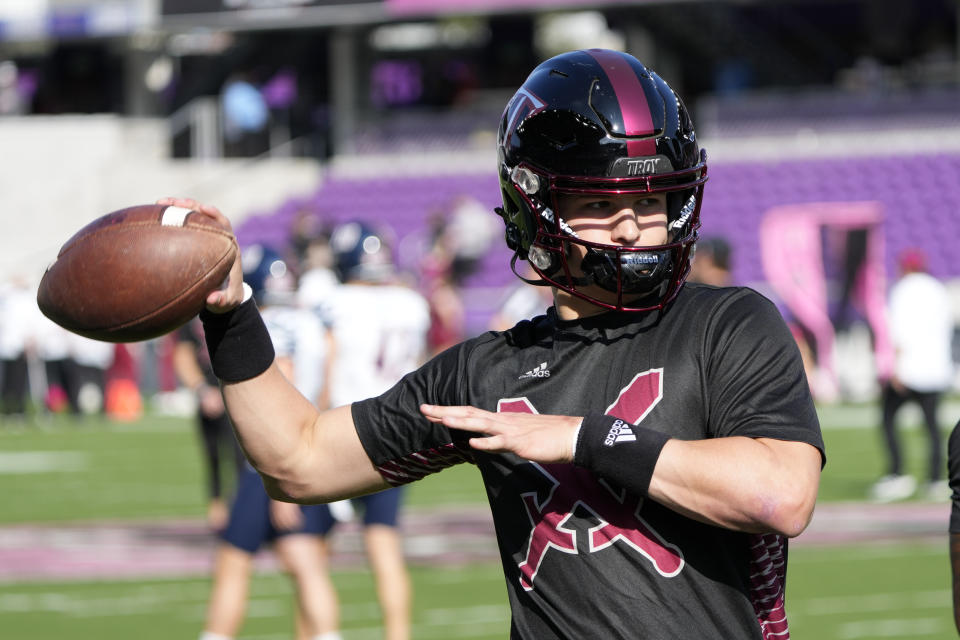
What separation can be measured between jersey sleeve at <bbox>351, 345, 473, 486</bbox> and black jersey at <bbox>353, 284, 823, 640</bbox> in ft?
0.37

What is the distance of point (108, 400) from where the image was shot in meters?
21.9

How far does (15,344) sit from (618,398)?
19.4m

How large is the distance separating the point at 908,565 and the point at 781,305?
40.9 feet

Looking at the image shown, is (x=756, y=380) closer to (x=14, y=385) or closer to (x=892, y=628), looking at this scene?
(x=892, y=628)

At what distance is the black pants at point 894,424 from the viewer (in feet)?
38.8

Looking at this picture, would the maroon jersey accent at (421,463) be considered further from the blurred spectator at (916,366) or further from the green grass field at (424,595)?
the blurred spectator at (916,366)

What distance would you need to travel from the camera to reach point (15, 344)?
828 inches

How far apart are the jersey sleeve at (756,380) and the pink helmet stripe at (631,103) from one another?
0.33m

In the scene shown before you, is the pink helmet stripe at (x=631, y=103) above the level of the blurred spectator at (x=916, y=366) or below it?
above

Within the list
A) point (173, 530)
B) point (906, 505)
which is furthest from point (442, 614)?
point (906, 505)

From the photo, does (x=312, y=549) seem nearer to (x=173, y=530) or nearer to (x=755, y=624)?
(x=755, y=624)

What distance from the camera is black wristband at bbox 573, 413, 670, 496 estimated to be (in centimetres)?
254

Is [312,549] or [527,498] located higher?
[527,498]

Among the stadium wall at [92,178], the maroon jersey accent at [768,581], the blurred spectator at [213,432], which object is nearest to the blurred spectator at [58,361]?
the stadium wall at [92,178]
